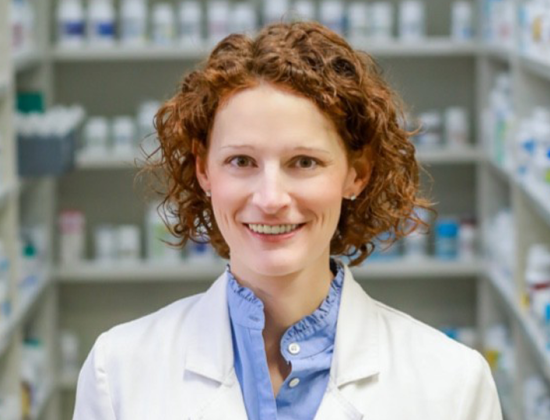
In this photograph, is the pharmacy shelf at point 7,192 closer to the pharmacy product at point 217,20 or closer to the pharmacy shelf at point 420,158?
the pharmacy shelf at point 420,158

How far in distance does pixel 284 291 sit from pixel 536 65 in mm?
2485

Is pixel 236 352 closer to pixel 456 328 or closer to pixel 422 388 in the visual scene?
pixel 422 388

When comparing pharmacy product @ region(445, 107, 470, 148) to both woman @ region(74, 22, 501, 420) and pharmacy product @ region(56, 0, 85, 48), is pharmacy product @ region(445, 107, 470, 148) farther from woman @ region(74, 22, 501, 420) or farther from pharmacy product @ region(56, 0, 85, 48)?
woman @ region(74, 22, 501, 420)

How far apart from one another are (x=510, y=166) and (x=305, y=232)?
3.01 meters

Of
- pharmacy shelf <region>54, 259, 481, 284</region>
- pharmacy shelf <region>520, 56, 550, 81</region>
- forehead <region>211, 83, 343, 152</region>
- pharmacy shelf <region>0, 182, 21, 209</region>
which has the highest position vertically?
forehead <region>211, 83, 343, 152</region>

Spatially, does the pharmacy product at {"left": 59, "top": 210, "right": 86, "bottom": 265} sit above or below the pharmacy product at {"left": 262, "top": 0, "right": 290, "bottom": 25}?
below

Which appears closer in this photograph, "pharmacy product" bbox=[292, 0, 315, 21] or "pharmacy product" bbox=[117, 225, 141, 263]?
"pharmacy product" bbox=[292, 0, 315, 21]

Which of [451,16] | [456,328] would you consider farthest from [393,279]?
[451,16]

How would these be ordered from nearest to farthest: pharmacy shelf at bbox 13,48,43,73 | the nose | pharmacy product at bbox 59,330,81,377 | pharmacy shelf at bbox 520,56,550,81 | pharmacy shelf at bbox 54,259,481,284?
the nose
pharmacy shelf at bbox 520,56,550,81
pharmacy shelf at bbox 13,48,43,73
pharmacy shelf at bbox 54,259,481,284
pharmacy product at bbox 59,330,81,377

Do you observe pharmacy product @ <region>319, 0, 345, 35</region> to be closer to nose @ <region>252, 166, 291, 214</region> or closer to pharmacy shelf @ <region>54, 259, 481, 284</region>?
pharmacy shelf @ <region>54, 259, 481, 284</region>

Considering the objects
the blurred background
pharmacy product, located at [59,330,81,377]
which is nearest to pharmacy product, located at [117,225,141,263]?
the blurred background

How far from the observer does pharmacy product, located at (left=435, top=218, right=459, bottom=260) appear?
5.22 meters

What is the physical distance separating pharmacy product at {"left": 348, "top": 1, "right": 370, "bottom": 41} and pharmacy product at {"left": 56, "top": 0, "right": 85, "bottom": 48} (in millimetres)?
1112

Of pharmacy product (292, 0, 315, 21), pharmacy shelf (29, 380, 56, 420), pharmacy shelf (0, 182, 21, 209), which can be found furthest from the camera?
pharmacy product (292, 0, 315, 21)
